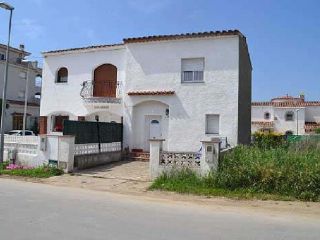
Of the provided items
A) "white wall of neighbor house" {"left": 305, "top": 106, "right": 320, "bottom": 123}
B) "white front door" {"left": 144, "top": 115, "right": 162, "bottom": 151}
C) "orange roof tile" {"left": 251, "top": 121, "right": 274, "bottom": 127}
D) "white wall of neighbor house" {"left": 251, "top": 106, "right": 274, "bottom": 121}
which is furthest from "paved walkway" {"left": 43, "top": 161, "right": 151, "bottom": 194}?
"white wall of neighbor house" {"left": 305, "top": 106, "right": 320, "bottom": 123}

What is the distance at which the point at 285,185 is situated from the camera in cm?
1203

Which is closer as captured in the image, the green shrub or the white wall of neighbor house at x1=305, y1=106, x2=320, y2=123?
the green shrub

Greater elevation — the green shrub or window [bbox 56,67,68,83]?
window [bbox 56,67,68,83]

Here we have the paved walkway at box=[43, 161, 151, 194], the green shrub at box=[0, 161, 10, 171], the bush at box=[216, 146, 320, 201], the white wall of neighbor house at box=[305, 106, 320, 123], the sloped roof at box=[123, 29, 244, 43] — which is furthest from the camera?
the white wall of neighbor house at box=[305, 106, 320, 123]

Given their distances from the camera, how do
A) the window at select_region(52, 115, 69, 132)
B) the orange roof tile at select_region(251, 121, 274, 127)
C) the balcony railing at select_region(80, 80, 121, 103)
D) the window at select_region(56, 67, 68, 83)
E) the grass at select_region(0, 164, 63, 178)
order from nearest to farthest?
the grass at select_region(0, 164, 63, 178) < the balcony railing at select_region(80, 80, 121, 103) < the window at select_region(56, 67, 68, 83) < the window at select_region(52, 115, 69, 132) < the orange roof tile at select_region(251, 121, 274, 127)

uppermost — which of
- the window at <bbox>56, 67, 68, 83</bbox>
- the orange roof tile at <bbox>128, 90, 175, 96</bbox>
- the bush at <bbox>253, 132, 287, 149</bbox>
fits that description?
the window at <bbox>56, 67, 68, 83</bbox>

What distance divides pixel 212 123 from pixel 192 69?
3238 mm

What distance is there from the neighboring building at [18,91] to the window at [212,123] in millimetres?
24768

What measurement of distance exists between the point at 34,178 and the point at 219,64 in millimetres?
11335

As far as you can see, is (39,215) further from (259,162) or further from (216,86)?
(216,86)

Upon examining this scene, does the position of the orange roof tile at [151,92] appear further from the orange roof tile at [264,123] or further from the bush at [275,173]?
the orange roof tile at [264,123]

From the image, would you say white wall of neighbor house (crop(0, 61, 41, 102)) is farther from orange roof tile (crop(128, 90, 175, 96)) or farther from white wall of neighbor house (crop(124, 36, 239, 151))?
orange roof tile (crop(128, 90, 175, 96))

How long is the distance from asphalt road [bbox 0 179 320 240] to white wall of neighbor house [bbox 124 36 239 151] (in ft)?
35.6

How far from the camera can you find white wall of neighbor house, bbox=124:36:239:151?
2125cm
